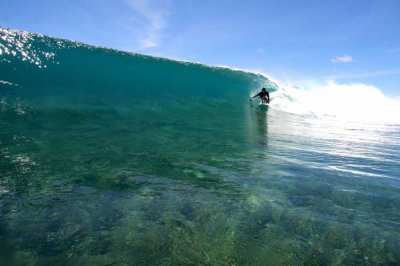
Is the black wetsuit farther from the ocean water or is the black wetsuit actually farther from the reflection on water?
the reflection on water

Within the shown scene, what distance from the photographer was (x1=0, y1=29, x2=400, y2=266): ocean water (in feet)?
10.2

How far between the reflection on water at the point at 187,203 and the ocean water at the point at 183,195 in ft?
0.06

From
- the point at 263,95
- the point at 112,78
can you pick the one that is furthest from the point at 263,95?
the point at 112,78

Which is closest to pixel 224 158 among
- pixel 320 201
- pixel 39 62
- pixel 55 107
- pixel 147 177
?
pixel 147 177

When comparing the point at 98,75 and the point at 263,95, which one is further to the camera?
the point at 263,95

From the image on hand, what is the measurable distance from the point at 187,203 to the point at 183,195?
12.1 inches

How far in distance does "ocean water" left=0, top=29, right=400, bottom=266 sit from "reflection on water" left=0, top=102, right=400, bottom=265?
0.7 inches

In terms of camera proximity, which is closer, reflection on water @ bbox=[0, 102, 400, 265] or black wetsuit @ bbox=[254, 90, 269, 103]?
reflection on water @ bbox=[0, 102, 400, 265]

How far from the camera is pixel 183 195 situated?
15.0 feet

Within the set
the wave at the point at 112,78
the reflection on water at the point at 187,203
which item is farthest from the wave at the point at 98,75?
the reflection on water at the point at 187,203

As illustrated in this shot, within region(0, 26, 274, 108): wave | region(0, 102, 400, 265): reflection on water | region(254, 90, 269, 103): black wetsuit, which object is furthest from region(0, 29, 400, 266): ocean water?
region(254, 90, 269, 103): black wetsuit

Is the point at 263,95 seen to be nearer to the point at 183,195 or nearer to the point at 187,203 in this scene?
the point at 183,195

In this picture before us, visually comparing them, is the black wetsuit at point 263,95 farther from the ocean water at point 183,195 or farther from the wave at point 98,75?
the ocean water at point 183,195

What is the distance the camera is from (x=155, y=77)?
2623 cm
